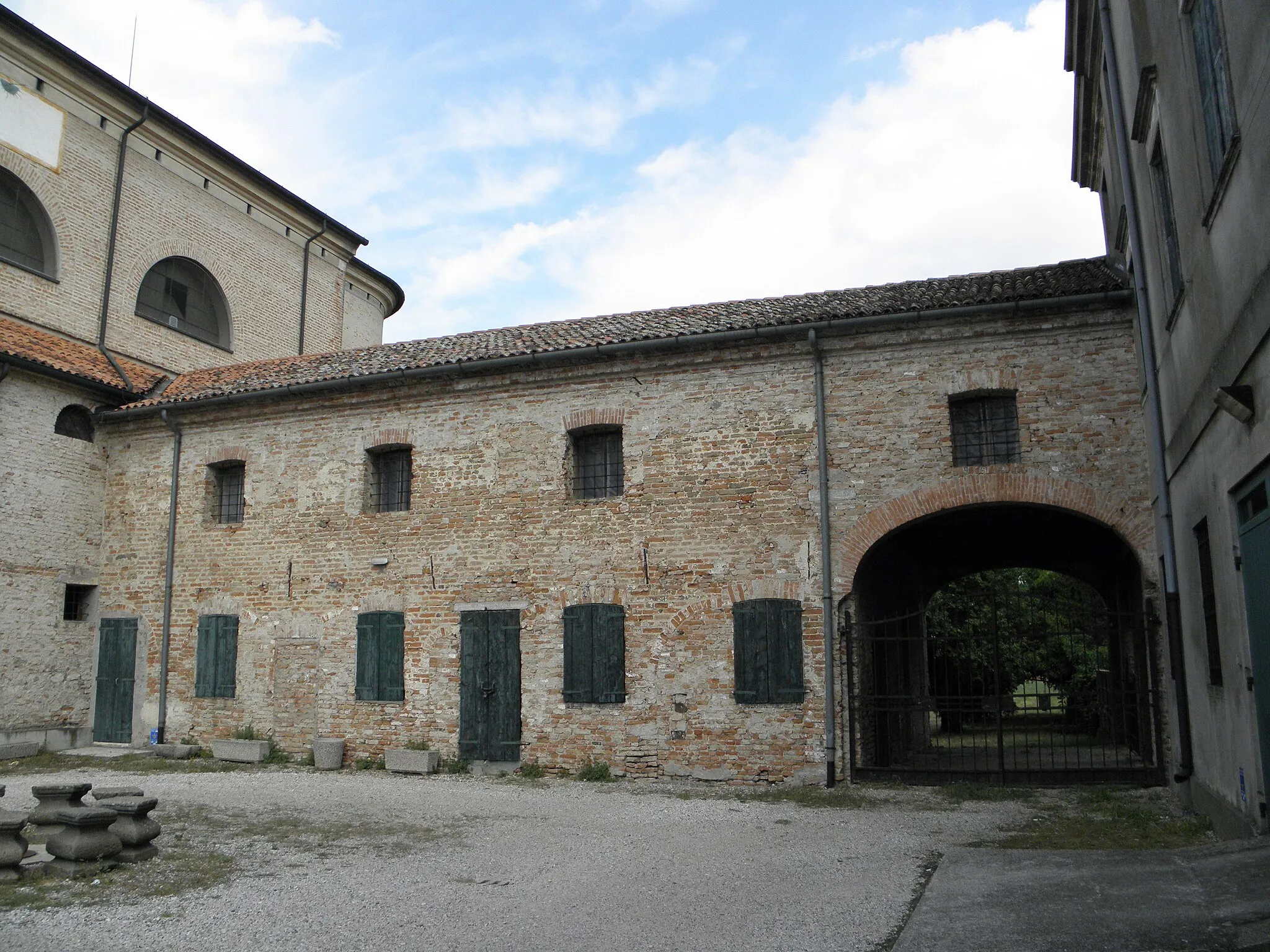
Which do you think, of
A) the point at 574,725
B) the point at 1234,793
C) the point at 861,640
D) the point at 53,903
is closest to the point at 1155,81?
the point at 1234,793

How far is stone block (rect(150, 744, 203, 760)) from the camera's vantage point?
1439 centimetres

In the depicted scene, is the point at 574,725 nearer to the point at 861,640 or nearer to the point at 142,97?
the point at 861,640

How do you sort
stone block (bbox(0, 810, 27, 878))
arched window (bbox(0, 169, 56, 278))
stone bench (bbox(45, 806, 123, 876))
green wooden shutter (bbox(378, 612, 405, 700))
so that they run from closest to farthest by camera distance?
stone block (bbox(0, 810, 27, 878)) → stone bench (bbox(45, 806, 123, 876)) → green wooden shutter (bbox(378, 612, 405, 700)) → arched window (bbox(0, 169, 56, 278))

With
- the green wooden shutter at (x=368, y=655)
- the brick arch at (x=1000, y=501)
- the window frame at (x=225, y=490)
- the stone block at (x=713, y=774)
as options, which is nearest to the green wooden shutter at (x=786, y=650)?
the brick arch at (x=1000, y=501)

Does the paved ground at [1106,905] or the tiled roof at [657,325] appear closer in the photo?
the paved ground at [1106,905]

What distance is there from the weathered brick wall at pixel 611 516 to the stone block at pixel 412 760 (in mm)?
255

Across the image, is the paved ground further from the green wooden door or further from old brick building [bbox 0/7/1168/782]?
the green wooden door

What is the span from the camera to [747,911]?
639 centimetres

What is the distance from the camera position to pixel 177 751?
1439 cm

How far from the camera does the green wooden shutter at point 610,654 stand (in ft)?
41.1

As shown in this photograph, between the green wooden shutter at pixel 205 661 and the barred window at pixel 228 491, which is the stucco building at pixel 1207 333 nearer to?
the green wooden shutter at pixel 205 661

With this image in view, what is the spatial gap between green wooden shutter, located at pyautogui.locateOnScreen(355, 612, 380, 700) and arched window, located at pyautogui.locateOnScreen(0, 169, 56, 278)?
8.87 m

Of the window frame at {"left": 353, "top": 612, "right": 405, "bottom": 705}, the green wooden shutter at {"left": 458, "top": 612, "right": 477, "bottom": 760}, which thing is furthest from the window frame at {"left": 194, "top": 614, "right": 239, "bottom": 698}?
the green wooden shutter at {"left": 458, "top": 612, "right": 477, "bottom": 760}

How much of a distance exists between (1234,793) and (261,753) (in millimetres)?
11933
